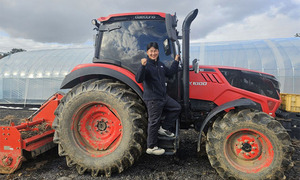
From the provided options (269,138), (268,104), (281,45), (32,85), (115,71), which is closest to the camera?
(269,138)

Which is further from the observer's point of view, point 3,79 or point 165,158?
point 3,79

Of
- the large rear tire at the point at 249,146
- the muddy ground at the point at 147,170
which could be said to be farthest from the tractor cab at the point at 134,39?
the muddy ground at the point at 147,170

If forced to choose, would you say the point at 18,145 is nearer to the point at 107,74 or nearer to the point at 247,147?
the point at 107,74

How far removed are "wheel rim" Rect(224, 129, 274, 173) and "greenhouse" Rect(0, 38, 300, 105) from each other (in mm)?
6909

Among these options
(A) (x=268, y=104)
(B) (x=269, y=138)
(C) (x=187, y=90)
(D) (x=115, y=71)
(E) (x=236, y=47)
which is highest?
(E) (x=236, y=47)

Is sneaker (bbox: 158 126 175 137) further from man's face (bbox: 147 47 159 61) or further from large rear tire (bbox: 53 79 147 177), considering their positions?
man's face (bbox: 147 47 159 61)

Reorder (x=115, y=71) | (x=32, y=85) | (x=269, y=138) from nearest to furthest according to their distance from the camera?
(x=269, y=138), (x=115, y=71), (x=32, y=85)

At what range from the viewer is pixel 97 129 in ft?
8.49

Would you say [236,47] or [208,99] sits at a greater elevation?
[236,47]

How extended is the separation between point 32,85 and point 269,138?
11338mm

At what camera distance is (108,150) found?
99.1 inches

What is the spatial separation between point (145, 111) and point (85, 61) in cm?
900

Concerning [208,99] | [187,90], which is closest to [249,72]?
[208,99]

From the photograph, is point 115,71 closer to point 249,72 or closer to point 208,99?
point 208,99
